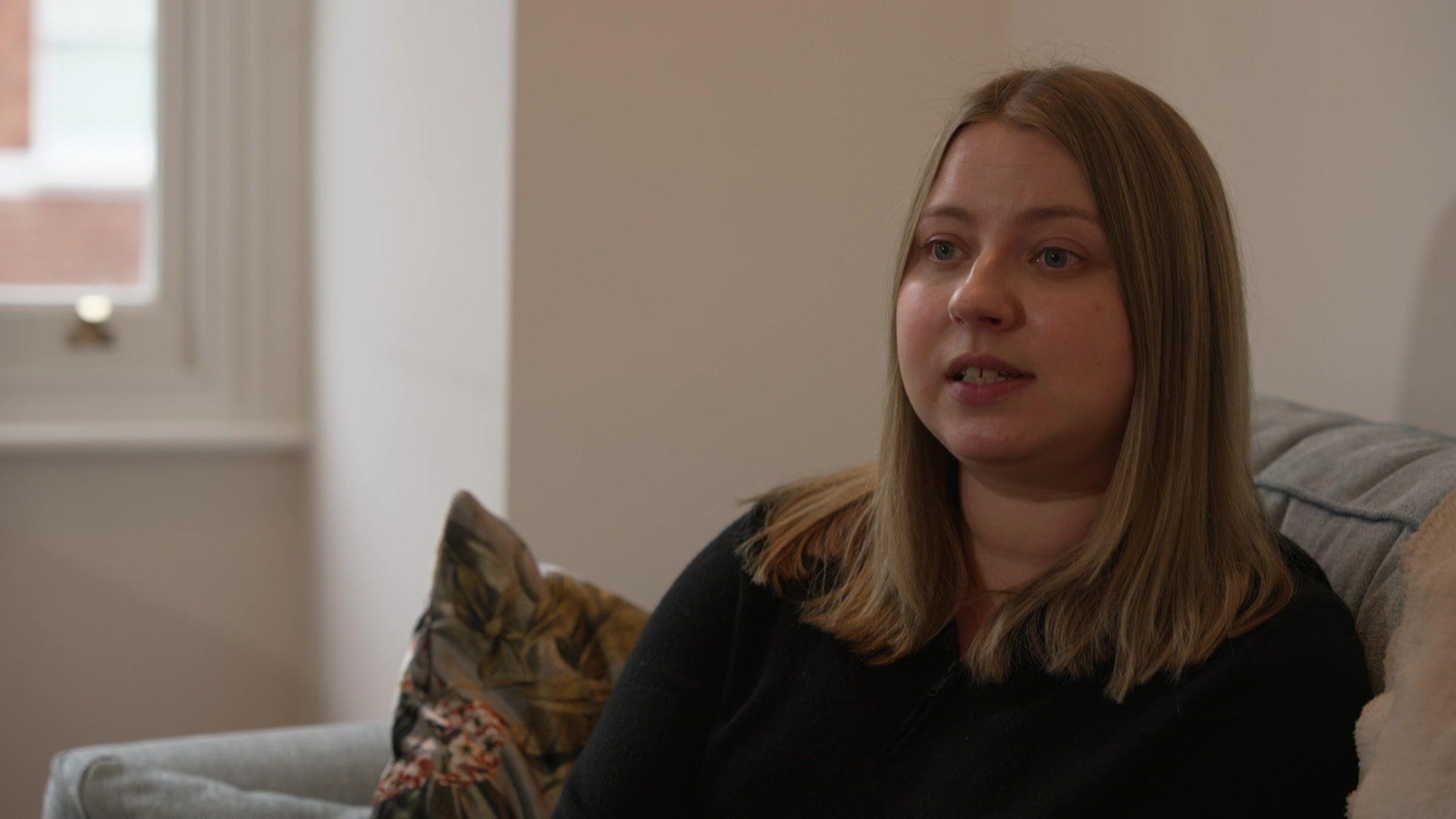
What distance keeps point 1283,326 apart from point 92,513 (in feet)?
6.87

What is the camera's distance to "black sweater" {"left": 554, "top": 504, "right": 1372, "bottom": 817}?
3.28 ft

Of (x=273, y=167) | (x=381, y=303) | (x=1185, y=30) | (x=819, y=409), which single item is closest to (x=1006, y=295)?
(x=1185, y=30)

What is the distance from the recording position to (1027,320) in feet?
3.56

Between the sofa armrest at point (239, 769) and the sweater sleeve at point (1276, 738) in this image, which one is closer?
the sweater sleeve at point (1276, 738)

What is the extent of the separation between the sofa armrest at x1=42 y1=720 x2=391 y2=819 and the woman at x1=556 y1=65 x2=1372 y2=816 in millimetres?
426

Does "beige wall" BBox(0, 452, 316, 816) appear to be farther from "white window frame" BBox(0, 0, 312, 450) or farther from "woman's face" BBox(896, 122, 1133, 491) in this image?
"woman's face" BBox(896, 122, 1133, 491)

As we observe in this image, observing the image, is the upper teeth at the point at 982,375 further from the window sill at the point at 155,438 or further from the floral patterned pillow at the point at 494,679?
the window sill at the point at 155,438

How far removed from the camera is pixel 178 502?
277cm

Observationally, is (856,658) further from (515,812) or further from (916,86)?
(916,86)

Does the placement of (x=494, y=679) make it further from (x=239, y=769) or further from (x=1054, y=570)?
(x=1054, y=570)

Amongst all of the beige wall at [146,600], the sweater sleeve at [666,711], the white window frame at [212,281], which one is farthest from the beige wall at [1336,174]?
the beige wall at [146,600]

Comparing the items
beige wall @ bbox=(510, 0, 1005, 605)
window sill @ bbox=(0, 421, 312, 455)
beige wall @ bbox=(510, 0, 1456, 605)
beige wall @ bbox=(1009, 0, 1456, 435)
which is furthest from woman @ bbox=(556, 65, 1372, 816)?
window sill @ bbox=(0, 421, 312, 455)

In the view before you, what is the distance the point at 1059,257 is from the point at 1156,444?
0.15 m

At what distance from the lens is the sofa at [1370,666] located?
889 mm
